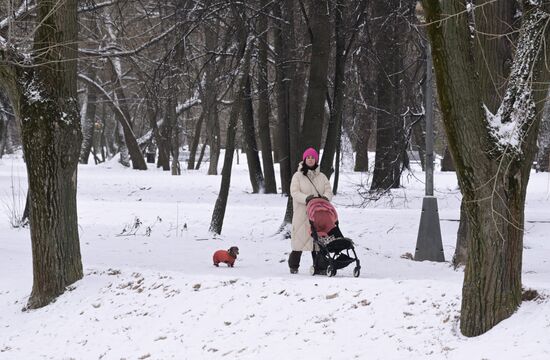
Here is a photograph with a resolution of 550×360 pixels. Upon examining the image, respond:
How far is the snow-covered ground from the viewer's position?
700cm

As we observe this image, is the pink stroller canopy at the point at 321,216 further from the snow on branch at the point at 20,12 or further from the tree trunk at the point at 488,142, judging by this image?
the snow on branch at the point at 20,12

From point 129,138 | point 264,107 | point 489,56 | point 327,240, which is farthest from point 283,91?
point 129,138

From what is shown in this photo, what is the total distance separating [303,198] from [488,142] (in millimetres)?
4239

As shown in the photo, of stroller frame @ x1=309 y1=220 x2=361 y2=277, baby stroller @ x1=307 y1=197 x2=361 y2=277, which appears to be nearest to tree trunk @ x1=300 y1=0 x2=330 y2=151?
baby stroller @ x1=307 y1=197 x2=361 y2=277

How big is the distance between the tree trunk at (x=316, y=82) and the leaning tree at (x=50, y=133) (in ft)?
19.8

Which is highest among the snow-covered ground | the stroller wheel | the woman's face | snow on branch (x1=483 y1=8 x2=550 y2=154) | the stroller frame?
snow on branch (x1=483 y1=8 x2=550 y2=154)

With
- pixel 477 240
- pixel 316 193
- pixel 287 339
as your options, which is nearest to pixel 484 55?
pixel 477 240

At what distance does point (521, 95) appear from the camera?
6.46m

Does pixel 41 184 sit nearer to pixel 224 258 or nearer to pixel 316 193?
pixel 224 258

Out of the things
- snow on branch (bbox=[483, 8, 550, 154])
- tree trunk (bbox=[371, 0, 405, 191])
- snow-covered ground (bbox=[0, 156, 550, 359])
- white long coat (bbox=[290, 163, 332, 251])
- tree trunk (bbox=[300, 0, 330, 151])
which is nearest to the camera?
snow on branch (bbox=[483, 8, 550, 154])

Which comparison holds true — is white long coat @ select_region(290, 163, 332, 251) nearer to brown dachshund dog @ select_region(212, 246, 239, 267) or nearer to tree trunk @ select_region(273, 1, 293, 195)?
brown dachshund dog @ select_region(212, 246, 239, 267)

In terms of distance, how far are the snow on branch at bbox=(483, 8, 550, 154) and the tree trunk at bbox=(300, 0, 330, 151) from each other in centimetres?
903

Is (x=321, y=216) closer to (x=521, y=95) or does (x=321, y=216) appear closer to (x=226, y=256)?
(x=226, y=256)

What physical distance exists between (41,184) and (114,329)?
95.9 inches
